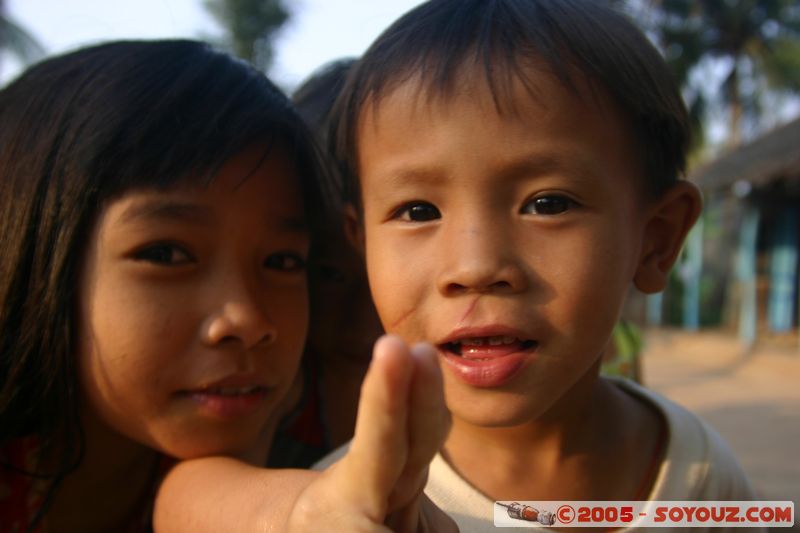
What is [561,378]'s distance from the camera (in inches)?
47.1

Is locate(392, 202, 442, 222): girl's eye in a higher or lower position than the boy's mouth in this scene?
higher

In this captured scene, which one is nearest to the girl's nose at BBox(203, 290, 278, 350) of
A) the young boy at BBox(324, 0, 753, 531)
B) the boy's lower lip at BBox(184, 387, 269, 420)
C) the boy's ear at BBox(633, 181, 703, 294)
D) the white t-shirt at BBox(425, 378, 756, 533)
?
the boy's lower lip at BBox(184, 387, 269, 420)

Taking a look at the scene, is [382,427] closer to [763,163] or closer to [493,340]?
[493,340]

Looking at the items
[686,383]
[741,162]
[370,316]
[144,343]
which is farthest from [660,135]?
[741,162]

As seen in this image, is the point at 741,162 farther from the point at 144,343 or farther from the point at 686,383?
the point at 144,343

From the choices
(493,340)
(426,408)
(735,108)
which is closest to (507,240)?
(493,340)

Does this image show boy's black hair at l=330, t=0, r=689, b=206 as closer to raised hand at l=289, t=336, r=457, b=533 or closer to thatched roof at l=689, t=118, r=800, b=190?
raised hand at l=289, t=336, r=457, b=533

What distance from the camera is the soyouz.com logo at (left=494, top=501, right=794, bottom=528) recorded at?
1325 mm

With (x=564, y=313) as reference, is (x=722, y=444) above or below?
below

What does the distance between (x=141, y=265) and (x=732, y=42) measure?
21.2 m

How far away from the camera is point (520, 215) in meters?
1.16

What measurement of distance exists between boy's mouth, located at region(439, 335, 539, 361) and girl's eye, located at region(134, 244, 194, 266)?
56cm

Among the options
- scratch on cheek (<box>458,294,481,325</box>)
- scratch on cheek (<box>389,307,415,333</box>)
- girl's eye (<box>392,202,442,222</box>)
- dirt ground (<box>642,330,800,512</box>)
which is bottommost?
dirt ground (<box>642,330,800,512</box>)

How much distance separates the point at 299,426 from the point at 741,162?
39.0 ft
